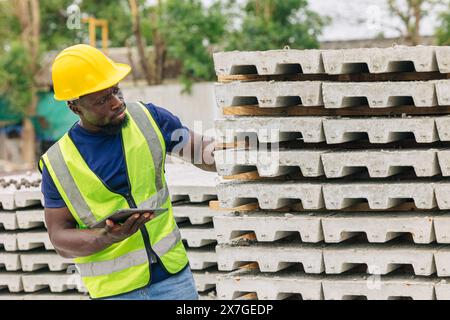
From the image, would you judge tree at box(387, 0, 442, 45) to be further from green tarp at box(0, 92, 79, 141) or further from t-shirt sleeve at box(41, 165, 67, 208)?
t-shirt sleeve at box(41, 165, 67, 208)

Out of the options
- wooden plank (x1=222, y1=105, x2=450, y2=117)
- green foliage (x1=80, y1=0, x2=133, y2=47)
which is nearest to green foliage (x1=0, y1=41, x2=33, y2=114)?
green foliage (x1=80, y1=0, x2=133, y2=47)

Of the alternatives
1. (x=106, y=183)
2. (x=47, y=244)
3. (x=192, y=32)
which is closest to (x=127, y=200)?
(x=106, y=183)

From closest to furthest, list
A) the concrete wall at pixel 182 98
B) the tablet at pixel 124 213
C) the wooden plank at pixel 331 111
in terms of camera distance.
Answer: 1. the tablet at pixel 124 213
2. the wooden plank at pixel 331 111
3. the concrete wall at pixel 182 98

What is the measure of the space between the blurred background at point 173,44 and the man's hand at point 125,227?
16548 millimetres

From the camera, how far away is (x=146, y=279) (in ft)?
15.5

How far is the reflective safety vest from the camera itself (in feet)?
15.4

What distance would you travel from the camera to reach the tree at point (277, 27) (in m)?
21.9

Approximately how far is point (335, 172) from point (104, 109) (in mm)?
1207

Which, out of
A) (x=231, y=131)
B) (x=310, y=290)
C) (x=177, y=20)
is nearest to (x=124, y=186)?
(x=231, y=131)

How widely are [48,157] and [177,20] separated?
17897 millimetres

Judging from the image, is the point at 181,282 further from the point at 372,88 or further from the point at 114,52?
the point at 114,52

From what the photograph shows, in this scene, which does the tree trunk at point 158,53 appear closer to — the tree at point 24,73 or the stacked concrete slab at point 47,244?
the tree at point 24,73

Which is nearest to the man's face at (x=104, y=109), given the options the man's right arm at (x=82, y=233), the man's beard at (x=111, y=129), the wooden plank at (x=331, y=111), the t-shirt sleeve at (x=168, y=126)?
the man's beard at (x=111, y=129)
